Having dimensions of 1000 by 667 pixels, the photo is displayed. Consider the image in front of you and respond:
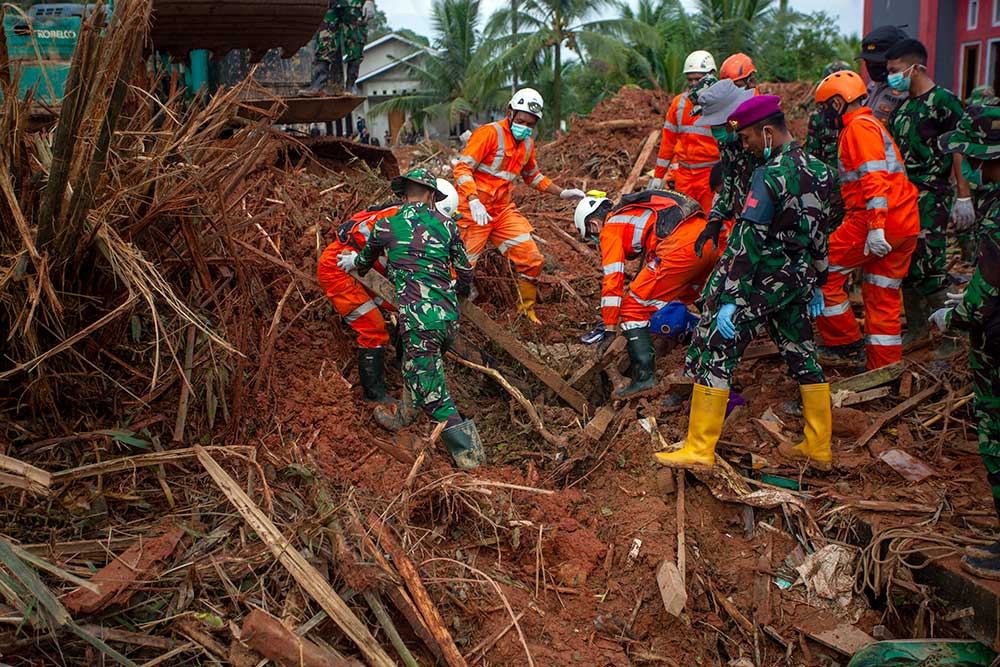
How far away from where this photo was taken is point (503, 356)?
7.03 metres

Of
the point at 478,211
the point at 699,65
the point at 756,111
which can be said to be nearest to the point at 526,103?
the point at 478,211

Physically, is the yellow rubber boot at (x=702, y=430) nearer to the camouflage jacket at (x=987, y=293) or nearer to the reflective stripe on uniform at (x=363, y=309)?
the camouflage jacket at (x=987, y=293)

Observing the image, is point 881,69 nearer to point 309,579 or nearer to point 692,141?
point 692,141

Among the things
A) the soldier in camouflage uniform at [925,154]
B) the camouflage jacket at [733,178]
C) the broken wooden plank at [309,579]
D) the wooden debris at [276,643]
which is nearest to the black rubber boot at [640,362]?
the camouflage jacket at [733,178]

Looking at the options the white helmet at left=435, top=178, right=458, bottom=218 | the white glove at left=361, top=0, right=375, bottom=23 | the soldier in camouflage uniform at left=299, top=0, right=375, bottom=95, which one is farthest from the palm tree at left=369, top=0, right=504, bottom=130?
the white helmet at left=435, top=178, right=458, bottom=218

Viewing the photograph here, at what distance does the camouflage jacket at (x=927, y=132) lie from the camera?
19.6 ft

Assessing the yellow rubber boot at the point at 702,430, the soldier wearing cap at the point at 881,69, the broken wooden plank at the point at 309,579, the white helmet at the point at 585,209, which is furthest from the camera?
the white helmet at the point at 585,209

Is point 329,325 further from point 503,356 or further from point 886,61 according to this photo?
point 886,61

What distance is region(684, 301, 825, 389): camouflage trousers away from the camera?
196 inches

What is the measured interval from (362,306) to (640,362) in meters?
2.07

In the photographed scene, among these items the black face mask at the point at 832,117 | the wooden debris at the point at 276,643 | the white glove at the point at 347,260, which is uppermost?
the black face mask at the point at 832,117

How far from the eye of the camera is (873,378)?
5.91m

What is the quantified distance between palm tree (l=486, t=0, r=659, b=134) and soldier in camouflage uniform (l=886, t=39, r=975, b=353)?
20753mm

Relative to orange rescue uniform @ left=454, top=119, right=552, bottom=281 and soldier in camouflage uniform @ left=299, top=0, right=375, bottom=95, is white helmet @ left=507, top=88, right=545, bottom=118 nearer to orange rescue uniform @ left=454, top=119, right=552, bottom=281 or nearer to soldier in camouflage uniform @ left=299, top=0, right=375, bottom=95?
orange rescue uniform @ left=454, top=119, right=552, bottom=281
